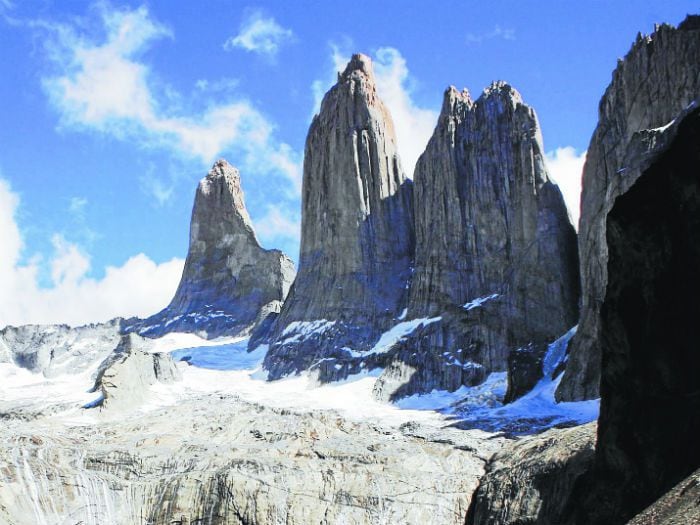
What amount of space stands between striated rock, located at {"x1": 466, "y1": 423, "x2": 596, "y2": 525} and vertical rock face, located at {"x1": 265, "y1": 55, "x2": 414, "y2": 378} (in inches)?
3285

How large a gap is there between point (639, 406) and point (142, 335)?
149m

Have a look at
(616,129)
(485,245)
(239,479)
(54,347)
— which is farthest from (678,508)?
(54,347)

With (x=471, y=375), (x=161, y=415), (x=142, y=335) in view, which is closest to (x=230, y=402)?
(x=161, y=415)

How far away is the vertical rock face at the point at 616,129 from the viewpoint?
295 feet

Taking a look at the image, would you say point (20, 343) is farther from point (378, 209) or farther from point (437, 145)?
point (437, 145)

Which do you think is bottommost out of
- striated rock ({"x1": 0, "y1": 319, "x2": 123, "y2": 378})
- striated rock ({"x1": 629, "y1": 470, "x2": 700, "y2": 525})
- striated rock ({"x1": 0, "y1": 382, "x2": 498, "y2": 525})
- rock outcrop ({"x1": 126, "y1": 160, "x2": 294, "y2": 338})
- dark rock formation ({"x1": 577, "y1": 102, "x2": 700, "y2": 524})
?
striated rock ({"x1": 0, "y1": 382, "x2": 498, "y2": 525})

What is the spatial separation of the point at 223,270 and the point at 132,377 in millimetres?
62166

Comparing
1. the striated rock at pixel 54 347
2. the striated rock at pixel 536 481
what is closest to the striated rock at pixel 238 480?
the striated rock at pixel 536 481

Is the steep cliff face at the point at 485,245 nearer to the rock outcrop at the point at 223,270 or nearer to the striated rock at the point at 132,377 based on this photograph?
the striated rock at the point at 132,377

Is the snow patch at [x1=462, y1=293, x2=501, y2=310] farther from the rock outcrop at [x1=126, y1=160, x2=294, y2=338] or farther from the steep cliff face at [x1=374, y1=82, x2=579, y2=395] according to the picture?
the rock outcrop at [x1=126, y1=160, x2=294, y2=338]

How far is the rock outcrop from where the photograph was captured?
169250mm

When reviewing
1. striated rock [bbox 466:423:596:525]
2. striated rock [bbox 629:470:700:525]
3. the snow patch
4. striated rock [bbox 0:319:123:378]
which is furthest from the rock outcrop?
striated rock [bbox 629:470:700:525]

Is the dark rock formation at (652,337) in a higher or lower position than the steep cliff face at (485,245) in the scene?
lower

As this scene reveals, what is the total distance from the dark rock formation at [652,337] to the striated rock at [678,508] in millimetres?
5716
